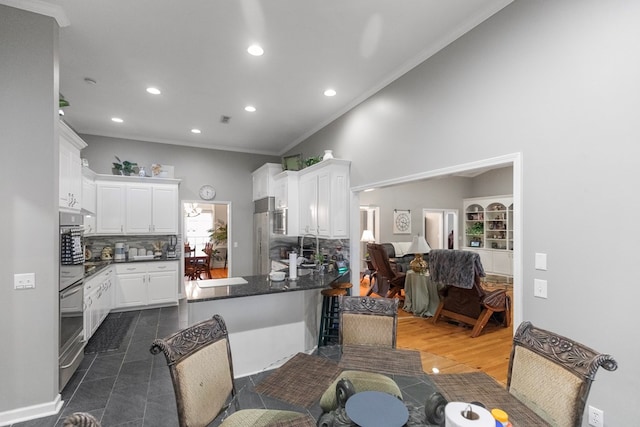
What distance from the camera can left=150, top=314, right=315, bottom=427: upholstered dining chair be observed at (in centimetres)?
140

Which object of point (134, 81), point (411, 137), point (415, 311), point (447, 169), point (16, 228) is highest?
point (134, 81)

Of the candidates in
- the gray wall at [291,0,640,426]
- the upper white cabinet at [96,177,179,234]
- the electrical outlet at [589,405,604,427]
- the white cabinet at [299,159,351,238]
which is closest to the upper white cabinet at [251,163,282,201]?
the white cabinet at [299,159,351,238]

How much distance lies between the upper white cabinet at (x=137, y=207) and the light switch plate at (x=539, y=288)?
18.6 feet

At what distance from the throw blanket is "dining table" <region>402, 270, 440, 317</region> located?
585mm

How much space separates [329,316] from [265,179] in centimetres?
337

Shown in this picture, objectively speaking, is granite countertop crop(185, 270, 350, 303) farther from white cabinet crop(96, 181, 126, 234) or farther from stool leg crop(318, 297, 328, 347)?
white cabinet crop(96, 181, 126, 234)

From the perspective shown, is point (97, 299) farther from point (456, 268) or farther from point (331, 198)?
point (456, 268)

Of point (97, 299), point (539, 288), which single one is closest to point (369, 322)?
point (539, 288)

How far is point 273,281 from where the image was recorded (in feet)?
10.8

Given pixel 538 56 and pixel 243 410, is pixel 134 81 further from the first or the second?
pixel 538 56

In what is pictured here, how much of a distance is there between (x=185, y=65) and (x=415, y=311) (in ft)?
16.0

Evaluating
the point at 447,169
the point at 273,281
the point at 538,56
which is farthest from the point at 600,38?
the point at 273,281

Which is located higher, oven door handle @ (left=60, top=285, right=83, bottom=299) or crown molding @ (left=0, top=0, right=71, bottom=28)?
crown molding @ (left=0, top=0, right=71, bottom=28)

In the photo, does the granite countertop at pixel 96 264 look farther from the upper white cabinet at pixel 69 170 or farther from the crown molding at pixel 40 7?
the crown molding at pixel 40 7
